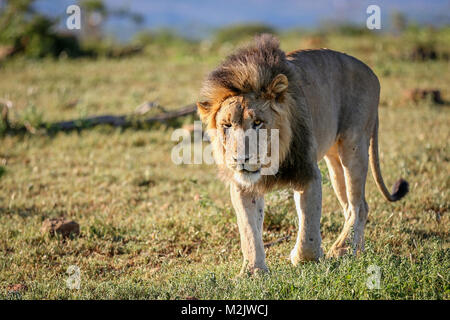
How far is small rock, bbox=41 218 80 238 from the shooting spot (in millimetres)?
5328

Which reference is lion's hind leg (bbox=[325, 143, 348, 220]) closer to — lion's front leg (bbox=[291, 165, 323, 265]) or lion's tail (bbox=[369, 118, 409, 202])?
lion's tail (bbox=[369, 118, 409, 202])

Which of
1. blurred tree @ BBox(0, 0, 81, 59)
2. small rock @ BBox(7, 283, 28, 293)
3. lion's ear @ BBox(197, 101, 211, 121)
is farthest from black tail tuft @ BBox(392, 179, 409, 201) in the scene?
blurred tree @ BBox(0, 0, 81, 59)

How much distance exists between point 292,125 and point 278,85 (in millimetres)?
350

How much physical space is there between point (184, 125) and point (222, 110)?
5.26 meters

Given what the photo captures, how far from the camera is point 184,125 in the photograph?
9.03 metres

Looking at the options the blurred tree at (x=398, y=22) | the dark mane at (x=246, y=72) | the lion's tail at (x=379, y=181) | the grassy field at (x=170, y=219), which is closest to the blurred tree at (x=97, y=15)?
the blurred tree at (x=398, y=22)

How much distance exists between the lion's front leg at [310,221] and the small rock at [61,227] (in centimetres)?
234

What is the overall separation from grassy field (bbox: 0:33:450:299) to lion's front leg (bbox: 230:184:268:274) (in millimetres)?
186

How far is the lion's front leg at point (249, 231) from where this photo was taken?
4.09 m

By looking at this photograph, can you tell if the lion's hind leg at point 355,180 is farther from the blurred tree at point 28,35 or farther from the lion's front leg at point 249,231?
the blurred tree at point 28,35

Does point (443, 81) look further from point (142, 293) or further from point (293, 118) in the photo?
point (142, 293)

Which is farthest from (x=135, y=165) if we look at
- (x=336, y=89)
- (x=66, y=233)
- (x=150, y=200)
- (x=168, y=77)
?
(x=168, y=77)

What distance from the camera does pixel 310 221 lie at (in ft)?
13.4

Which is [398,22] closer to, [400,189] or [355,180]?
[400,189]
